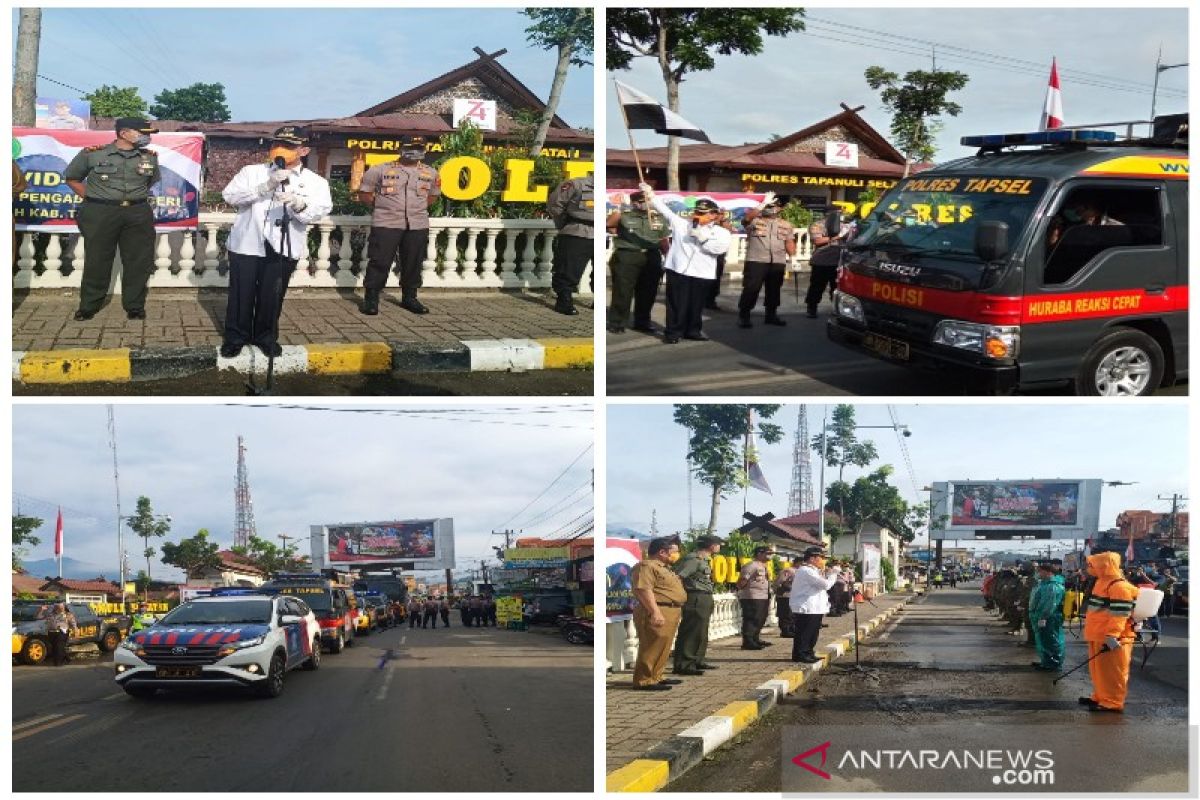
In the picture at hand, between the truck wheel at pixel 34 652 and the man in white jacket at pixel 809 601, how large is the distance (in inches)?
366

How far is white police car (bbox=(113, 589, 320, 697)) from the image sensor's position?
28.1 ft

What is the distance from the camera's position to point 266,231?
7.70 m

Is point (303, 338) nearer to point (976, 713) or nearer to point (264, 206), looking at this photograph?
point (264, 206)

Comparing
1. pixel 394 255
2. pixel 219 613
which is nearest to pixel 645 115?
pixel 394 255

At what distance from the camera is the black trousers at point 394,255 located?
952cm

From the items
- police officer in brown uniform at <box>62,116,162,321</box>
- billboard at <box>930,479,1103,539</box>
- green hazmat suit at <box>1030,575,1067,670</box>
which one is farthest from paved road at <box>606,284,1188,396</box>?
police officer in brown uniform at <box>62,116,162,321</box>

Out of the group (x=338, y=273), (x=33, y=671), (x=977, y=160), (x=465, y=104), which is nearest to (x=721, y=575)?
(x=977, y=160)

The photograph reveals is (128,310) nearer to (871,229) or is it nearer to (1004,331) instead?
(871,229)

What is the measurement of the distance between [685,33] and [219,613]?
653 cm

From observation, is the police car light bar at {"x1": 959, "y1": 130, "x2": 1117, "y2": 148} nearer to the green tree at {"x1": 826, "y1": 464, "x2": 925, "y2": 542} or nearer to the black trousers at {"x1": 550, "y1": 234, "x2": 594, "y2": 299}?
the green tree at {"x1": 826, "y1": 464, "x2": 925, "y2": 542}

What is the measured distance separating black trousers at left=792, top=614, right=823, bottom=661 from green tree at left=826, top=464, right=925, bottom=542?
98 cm

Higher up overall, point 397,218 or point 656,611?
point 397,218

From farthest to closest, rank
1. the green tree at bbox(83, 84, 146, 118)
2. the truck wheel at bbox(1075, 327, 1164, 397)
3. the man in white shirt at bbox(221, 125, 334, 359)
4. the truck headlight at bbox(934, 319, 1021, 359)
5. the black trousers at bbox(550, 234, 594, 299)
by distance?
the green tree at bbox(83, 84, 146, 118), the black trousers at bbox(550, 234, 594, 299), the man in white shirt at bbox(221, 125, 334, 359), the truck wheel at bbox(1075, 327, 1164, 397), the truck headlight at bbox(934, 319, 1021, 359)

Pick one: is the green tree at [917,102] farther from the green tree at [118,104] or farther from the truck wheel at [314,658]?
the green tree at [118,104]
